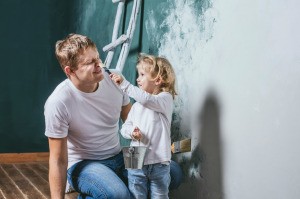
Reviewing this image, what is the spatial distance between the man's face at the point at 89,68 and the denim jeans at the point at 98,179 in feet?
1.27

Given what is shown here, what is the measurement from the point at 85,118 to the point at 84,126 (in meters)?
0.04

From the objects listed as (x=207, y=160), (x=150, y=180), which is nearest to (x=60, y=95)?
(x=150, y=180)

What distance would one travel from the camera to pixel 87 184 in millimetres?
1697

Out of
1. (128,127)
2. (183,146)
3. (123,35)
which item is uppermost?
(123,35)

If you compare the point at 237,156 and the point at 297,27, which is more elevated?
the point at 297,27

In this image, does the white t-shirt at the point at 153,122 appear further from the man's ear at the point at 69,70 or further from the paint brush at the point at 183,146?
the man's ear at the point at 69,70

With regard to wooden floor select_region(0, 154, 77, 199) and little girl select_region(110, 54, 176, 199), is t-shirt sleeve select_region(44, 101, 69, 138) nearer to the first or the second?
little girl select_region(110, 54, 176, 199)

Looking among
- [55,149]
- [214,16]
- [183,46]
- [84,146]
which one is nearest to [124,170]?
[84,146]

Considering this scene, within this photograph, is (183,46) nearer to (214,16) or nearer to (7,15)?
(214,16)

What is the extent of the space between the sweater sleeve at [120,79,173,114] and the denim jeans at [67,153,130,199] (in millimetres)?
332

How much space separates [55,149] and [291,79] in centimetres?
99

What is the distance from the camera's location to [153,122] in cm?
187

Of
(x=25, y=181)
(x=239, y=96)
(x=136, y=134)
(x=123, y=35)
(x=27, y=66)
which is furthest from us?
(x=27, y=66)

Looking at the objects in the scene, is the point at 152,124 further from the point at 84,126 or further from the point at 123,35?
the point at 123,35
